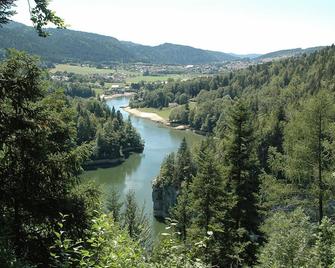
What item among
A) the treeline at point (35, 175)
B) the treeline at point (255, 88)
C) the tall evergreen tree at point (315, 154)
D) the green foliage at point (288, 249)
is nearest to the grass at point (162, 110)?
the treeline at point (255, 88)

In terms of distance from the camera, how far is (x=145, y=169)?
265ft

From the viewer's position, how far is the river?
6069 cm

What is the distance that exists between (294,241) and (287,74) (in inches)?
5387

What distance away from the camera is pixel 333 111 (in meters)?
19.8

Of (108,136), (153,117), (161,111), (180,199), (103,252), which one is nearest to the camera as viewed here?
(103,252)

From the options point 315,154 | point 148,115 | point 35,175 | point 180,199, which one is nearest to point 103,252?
point 35,175

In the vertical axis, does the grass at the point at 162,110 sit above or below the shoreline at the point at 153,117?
above

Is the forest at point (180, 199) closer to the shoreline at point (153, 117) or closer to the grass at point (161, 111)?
the shoreline at point (153, 117)

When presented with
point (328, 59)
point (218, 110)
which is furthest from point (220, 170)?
point (328, 59)

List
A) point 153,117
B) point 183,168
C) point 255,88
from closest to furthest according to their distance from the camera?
point 183,168, point 153,117, point 255,88

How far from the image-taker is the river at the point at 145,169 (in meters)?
60.7

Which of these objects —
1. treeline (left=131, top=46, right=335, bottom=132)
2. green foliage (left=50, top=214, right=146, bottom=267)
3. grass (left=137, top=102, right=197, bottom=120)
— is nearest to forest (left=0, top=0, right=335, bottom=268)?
green foliage (left=50, top=214, right=146, bottom=267)

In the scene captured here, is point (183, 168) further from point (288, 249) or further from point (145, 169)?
point (288, 249)

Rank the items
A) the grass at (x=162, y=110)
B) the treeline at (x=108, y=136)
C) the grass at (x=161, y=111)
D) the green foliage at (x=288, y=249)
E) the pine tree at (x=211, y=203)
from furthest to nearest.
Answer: the grass at (x=162, y=110) → the grass at (x=161, y=111) → the treeline at (x=108, y=136) → the pine tree at (x=211, y=203) → the green foliage at (x=288, y=249)
